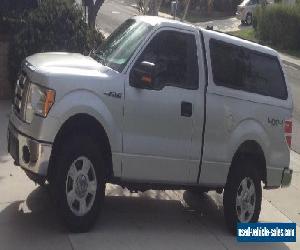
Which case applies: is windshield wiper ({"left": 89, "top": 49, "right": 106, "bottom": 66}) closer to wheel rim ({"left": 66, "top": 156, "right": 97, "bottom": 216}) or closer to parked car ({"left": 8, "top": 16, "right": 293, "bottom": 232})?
parked car ({"left": 8, "top": 16, "right": 293, "bottom": 232})

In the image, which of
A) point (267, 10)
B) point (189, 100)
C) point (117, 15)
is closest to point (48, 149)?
Result: point (189, 100)

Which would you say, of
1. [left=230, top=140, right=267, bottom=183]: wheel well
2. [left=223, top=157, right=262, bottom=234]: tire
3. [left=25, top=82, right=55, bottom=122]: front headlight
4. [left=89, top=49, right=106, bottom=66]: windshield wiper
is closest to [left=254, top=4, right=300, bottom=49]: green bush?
[left=230, top=140, right=267, bottom=183]: wheel well

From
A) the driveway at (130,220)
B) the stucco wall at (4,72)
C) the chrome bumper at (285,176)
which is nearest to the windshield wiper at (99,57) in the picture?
the driveway at (130,220)

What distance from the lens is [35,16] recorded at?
446 inches

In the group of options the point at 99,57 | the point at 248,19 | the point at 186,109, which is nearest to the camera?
the point at 186,109

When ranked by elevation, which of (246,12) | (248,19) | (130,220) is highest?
(130,220)

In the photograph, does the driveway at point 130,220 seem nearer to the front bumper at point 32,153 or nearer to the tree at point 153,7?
the front bumper at point 32,153

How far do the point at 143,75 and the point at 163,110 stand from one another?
0.47 m

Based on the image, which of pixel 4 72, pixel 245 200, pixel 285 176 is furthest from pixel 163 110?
pixel 4 72

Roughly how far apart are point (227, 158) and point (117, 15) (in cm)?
3524

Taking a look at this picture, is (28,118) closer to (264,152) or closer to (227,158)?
(227,158)

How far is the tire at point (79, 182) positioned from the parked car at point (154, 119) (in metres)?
0.01

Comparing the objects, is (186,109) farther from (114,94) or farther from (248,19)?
(248,19)

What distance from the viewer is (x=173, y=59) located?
6238 millimetres
